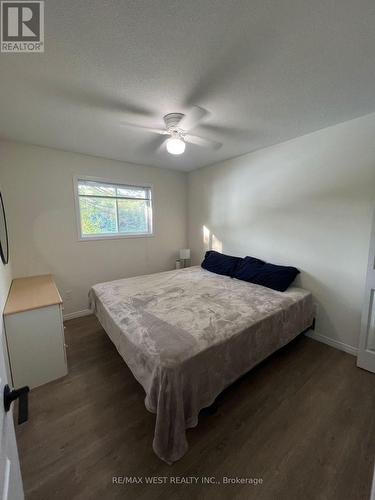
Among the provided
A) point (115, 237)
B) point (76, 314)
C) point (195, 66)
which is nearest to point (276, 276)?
point (195, 66)

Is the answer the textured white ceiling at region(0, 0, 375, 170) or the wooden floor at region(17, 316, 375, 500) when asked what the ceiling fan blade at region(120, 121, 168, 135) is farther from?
the wooden floor at region(17, 316, 375, 500)

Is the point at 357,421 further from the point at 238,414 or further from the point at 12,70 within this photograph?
the point at 12,70

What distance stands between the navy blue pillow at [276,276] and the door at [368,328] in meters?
0.73

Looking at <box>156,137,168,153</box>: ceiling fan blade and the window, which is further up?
<box>156,137,168,153</box>: ceiling fan blade

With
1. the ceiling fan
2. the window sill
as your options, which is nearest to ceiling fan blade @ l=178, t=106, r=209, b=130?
the ceiling fan

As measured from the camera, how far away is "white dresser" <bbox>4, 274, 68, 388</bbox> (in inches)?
69.2

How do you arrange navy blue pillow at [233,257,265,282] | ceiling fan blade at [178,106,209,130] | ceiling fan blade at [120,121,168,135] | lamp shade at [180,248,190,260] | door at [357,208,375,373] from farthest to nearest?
lamp shade at [180,248,190,260] < navy blue pillow at [233,257,265,282] < ceiling fan blade at [120,121,168,135] < door at [357,208,375,373] < ceiling fan blade at [178,106,209,130]

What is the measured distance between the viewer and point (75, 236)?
3.10 meters

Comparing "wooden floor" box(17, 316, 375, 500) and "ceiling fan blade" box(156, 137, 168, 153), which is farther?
"ceiling fan blade" box(156, 137, 168, 153)

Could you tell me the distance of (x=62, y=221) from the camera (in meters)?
2.97

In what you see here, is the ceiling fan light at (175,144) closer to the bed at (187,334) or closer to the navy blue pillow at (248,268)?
the bed at (187,334)

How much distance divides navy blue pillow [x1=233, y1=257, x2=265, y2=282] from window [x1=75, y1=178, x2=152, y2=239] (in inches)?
72.7

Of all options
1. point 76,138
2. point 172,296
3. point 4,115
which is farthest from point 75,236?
point 172,296

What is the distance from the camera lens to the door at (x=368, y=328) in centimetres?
197
